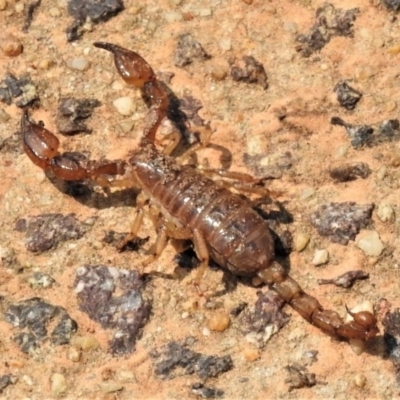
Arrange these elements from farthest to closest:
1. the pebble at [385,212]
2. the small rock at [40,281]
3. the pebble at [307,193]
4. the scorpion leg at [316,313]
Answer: the pebble at [307,193]
the pebble at [385,212]
the small rock at [40,281]
the scorpion leg at [316,313]

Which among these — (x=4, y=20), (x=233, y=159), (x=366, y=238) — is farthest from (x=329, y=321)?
(x=4, y=20)

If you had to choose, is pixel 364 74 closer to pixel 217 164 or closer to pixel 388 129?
pixel 388 129

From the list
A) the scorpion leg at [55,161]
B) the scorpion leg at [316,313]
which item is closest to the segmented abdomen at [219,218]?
the scorpion leg at [316,313]

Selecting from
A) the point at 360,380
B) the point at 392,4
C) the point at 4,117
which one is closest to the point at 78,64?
the point at 4,117

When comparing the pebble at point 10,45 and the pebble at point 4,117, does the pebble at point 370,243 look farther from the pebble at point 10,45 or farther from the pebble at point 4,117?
the pebble at point 10,45

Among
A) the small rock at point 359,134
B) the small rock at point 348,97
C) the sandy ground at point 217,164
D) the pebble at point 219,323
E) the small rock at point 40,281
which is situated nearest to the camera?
the sandy ground at point 217,164

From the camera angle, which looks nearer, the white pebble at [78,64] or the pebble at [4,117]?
the pebble at [4,117]
